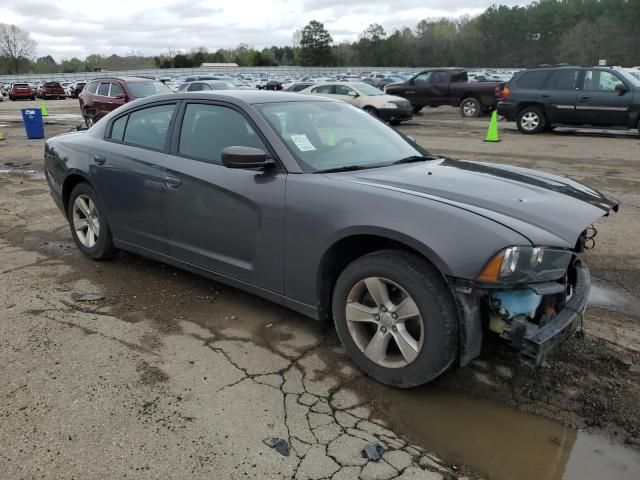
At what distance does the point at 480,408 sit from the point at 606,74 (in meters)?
13.3

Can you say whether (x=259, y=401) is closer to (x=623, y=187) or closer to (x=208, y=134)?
(x=208, y=134)

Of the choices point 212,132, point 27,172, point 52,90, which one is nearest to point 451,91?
point 27,172

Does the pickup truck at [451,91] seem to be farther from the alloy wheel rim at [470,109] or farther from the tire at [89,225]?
the tire at [89,225]

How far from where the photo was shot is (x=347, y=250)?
3.25 meters

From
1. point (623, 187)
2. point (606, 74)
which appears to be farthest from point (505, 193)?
point (606, 74)

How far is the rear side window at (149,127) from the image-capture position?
4.30 meters

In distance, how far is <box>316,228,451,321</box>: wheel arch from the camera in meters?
2.84

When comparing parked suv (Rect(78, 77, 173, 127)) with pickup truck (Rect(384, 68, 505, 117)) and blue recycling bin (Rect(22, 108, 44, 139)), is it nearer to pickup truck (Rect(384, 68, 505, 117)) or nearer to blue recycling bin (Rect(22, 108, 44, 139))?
blue recycling bin (Rect(22, 108, 44, 139))

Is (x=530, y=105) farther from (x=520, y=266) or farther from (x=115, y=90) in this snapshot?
(x=520, y=266)

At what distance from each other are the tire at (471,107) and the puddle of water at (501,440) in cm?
1945

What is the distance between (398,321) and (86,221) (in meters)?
3.55

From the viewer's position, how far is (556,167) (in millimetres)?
9844

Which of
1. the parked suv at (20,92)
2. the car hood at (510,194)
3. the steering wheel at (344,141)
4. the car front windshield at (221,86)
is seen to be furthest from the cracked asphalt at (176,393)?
the parked suv at (20,92)

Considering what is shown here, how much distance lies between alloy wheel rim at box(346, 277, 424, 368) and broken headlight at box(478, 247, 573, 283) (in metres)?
0.44
